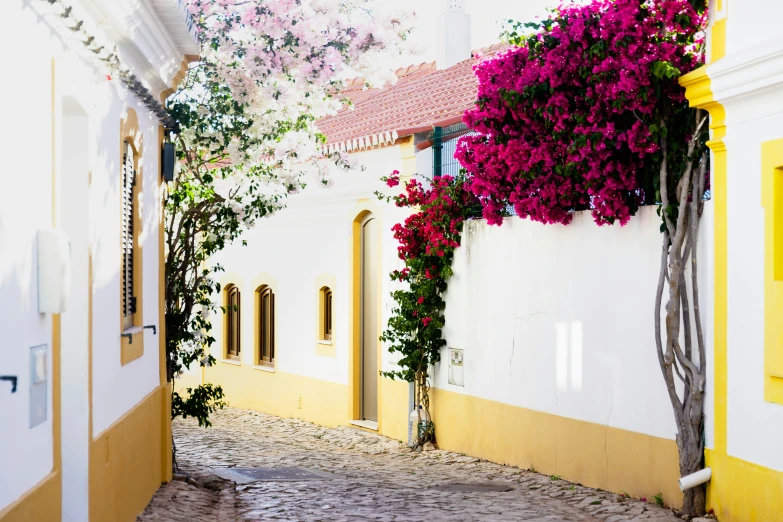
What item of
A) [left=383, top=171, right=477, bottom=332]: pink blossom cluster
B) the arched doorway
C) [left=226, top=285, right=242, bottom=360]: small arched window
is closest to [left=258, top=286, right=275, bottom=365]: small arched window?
[left=226, top=285, right=242, bottom=360]: small arched window

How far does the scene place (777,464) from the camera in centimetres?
698

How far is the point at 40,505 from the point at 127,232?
342cm

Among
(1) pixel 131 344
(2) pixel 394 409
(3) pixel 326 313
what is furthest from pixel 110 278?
(3) pixel 326 313

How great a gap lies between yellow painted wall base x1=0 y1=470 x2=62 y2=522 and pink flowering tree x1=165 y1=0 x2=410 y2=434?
5282 millimetres

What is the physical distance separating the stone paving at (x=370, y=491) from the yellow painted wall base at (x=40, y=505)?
113 inches

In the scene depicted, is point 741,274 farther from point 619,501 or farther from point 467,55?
point 467,55

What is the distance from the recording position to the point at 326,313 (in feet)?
54.2

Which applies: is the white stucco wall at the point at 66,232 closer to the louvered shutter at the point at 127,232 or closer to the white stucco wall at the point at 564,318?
the louvered shutter at the point at 127,232

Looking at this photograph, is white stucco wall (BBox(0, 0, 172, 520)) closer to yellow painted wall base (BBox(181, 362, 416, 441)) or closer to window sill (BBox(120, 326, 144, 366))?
window sill (BBox(120, 326, 144, 366))

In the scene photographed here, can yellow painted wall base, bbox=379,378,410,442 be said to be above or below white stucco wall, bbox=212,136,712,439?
below

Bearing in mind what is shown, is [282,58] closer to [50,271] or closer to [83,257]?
[83,257]

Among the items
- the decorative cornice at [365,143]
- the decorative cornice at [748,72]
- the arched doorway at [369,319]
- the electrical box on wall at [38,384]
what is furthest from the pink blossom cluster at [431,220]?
the electrical box on wall at [38,384]

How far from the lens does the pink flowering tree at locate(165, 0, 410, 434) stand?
34.8 ft

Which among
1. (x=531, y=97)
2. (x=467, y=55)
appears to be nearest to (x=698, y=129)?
(x=531, y=97)
